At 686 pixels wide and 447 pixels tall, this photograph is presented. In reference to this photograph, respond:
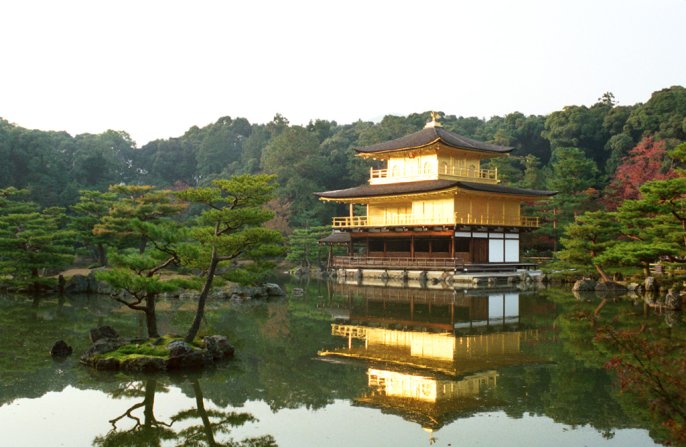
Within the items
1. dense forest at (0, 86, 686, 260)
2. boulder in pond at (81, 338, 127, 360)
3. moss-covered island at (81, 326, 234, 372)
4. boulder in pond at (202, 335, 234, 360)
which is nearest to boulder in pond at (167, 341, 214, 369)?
moss-covered island at (81, 326, 234, 372)

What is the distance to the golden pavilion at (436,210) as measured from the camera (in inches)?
1559

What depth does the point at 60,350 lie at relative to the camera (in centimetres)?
1450

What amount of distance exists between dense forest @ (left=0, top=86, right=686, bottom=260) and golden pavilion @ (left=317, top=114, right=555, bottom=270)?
448cm

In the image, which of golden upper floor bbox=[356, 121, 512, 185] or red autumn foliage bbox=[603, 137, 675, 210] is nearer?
golden upper floor bbox=[356, 121, 512, 185]

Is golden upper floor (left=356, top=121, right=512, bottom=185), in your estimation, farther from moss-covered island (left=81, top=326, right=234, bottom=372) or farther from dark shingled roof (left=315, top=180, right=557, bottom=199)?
moss-covered island (left=81, top=326, right=234, bottom=372)

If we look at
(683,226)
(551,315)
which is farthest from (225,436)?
(683,226)

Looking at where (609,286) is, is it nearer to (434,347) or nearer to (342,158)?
(434,347)

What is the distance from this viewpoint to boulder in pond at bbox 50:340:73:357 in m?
14.4

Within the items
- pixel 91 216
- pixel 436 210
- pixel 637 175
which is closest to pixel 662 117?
pixel 637 175

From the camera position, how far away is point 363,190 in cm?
4456

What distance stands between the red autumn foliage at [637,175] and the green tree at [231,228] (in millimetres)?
33804

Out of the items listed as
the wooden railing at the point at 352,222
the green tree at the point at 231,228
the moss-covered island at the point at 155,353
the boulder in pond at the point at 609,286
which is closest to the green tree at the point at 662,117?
the wooden railing at the point at 352,222

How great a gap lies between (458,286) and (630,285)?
27.2ft

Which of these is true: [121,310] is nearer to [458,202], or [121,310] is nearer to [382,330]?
[382,330]
